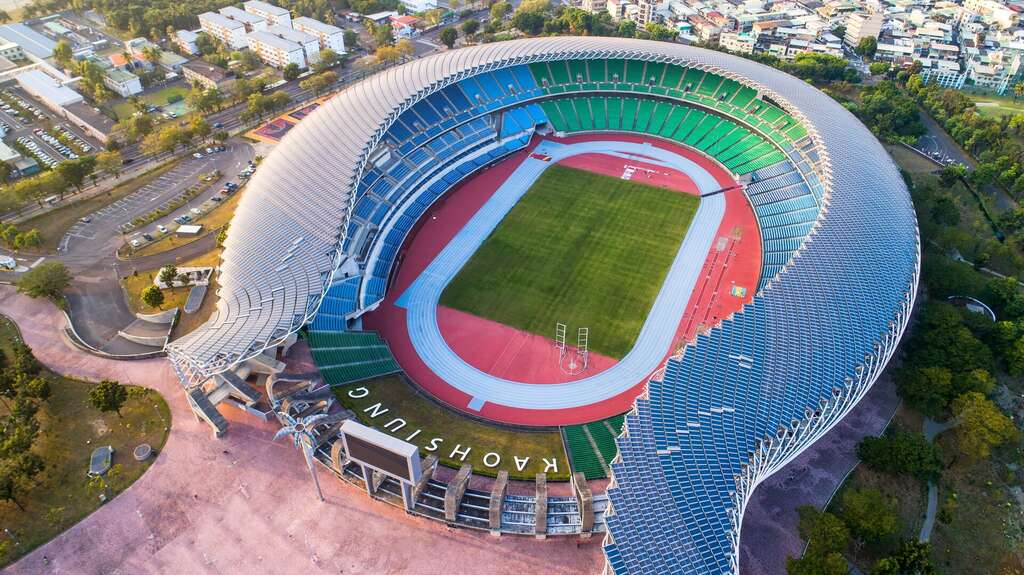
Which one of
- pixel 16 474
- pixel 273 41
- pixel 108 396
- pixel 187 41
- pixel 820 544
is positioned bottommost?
pixel 820 544

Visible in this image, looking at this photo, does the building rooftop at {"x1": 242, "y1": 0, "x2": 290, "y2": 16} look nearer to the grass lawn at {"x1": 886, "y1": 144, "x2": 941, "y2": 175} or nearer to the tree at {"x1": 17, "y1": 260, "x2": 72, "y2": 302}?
the tree at {"x1": 17, "y1": 260, "x2": 72, "y2": 302}

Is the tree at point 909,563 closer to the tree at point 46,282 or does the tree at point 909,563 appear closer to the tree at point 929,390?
the tree at point 929,390

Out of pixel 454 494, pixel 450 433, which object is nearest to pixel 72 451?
pixel 450 433

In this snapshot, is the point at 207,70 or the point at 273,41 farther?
the point at 273,41

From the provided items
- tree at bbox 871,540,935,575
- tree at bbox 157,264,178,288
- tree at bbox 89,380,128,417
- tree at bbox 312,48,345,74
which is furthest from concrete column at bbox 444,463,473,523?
tree at bbox 312,48,345,74

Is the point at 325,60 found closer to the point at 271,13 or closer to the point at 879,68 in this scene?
the point at 271,13

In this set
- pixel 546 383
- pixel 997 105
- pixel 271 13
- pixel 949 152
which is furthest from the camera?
pixel 271 13

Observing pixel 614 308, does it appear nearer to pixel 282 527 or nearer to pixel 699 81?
pixel 282 527

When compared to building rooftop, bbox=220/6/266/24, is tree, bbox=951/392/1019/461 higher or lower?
lower
